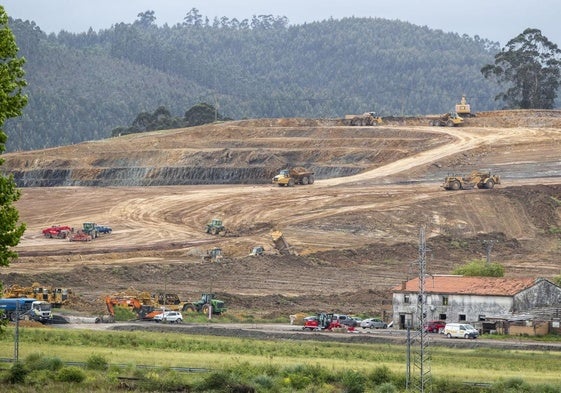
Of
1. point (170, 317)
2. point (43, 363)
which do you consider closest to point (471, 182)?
point (170, 317)

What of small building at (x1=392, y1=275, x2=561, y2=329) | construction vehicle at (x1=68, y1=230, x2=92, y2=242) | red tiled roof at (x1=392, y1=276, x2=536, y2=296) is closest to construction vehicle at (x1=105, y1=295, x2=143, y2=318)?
small building at (x1=392, y1=275, x2=561, y2=329)

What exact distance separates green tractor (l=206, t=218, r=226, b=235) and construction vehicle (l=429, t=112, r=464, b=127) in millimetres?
46010

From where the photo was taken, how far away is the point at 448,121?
134500 mm

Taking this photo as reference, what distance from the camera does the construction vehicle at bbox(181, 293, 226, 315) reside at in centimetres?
6631

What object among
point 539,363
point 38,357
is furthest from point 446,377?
point 38,357

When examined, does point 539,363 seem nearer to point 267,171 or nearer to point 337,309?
point 337,309

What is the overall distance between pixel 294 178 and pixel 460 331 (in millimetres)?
54187

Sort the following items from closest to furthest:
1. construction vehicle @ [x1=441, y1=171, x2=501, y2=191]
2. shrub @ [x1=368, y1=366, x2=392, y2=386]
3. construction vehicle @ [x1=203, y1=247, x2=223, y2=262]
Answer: shrub @ [x1=368, y1=366, x2=392, y2=386]
construction vehicle @ [x1=203, y1=247, x2=223, y2=262]
construction vehicle @ [x1=441, y1=171, x2=501, y2=191]

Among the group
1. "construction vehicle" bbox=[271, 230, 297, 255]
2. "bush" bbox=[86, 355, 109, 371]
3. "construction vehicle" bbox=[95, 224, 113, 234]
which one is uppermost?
"construction vehicle" bbox=[95, 224, 113, 234]

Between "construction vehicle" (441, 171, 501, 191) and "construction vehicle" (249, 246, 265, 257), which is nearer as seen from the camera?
"construction vehicle" (249, 246, 265, 257)

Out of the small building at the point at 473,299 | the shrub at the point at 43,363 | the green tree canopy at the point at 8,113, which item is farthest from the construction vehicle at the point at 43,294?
the green tree canopy at the point at 8,113

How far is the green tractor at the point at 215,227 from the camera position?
3669 inches

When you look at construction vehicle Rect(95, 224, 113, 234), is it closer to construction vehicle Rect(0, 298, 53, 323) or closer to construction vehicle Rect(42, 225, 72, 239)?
construction vehicle Rect(42, 225, 72, 239)

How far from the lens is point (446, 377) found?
4044 centimetres
